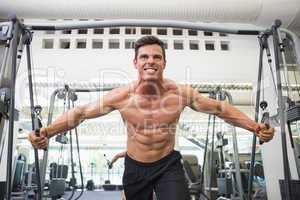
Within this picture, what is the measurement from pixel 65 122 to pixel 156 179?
64 cm

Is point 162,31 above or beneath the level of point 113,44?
above

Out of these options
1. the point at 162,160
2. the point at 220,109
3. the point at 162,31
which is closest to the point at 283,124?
the point at 220,109

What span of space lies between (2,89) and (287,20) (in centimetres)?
271

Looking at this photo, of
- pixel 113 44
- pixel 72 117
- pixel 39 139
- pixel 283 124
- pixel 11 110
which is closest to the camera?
pixel 39 139

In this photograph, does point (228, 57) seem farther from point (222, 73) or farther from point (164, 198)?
point (164, 198)

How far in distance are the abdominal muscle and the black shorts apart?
3cm

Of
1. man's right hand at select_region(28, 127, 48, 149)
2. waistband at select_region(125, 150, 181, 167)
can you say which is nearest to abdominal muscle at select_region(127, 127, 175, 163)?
waistband at select_region(125, 150, 181, 167)

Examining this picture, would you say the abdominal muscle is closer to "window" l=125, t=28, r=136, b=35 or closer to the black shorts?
the black shorts

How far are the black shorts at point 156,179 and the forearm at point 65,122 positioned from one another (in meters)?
0.42

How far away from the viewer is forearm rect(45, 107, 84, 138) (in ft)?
5.60

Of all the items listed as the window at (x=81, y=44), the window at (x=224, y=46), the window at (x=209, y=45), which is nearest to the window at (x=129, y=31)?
the window at (x=81, y=44)

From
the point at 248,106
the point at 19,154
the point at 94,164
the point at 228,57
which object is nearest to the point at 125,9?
the point at 228,57

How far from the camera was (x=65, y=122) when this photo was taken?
1739mm

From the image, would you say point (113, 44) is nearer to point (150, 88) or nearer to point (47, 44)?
point (47, 44)
